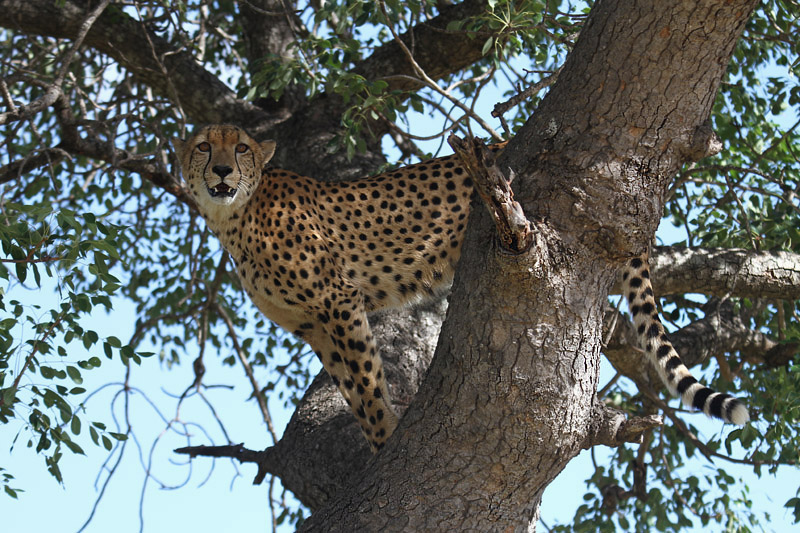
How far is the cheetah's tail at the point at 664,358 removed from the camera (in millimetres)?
3523

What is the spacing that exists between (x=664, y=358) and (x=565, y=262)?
1.23 m

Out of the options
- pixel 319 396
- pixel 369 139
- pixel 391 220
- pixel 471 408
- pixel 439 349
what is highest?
pixel 369 139

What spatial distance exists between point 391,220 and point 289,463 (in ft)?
4.64

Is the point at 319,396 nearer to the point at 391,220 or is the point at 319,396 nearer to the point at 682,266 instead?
the point at 391,220

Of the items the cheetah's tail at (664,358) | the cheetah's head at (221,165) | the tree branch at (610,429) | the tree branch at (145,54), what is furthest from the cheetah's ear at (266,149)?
the tree branch at (610,429)

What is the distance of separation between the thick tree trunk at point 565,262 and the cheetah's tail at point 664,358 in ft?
2.08

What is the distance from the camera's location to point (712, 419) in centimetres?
363

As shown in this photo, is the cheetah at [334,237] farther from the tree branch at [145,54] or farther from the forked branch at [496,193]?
the forked branch at [496,193]

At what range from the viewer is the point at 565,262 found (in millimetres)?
3135

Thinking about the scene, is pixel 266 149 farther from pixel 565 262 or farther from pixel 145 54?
pixel 565 262

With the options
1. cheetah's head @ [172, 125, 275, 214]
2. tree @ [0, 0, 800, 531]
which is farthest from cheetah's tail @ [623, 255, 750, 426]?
cheetah's head @ [172, 125, 275, 214]

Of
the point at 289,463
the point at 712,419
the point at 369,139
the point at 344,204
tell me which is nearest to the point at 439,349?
the point at 712,419

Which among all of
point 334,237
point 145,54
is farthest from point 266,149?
point 145,54

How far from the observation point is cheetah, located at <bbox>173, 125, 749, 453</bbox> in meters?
4.77
